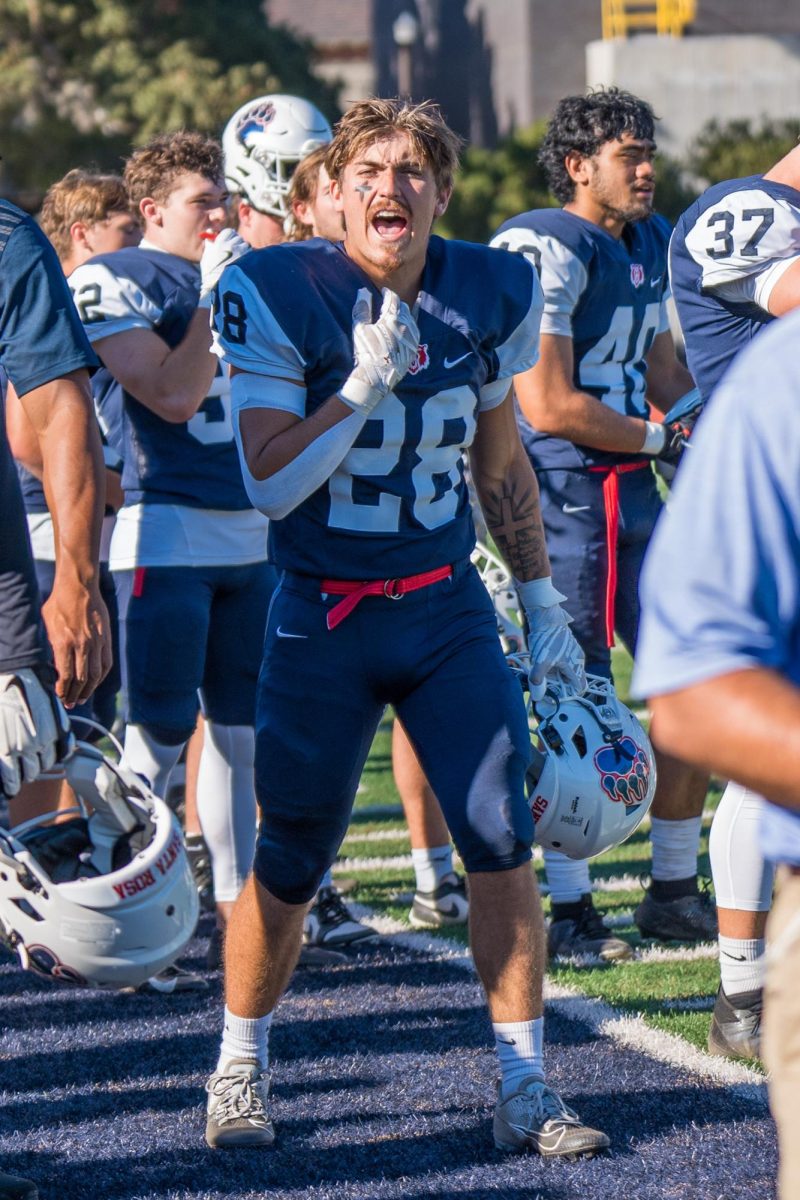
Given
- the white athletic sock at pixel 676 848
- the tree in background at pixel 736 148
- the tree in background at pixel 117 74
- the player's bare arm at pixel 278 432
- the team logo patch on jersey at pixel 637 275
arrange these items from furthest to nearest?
1. the tree in background at pixel 117 74
2. the tree in background at pixel 736 148
3. the team logo patch on jersey at pixel 637 275
4. the white athletic sock at pixel 676 848
5. the player's bare arm at pixel 278 432

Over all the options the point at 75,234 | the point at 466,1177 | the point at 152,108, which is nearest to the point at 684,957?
the point at 466,1177

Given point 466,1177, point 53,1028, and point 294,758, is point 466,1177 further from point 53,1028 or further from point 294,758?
point 53,1028

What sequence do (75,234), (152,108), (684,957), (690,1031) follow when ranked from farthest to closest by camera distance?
1. (152,108)
2. (75,234)
3. (684,957)
4. (690,1031)

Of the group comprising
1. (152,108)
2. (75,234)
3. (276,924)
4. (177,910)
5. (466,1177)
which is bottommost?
(152,108)

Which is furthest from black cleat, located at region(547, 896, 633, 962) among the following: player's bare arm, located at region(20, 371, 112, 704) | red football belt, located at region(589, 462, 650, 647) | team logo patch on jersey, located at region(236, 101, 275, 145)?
team logo patch on jersey, located at region(236, 101, 275, 145)

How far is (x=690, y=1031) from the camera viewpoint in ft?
12.0

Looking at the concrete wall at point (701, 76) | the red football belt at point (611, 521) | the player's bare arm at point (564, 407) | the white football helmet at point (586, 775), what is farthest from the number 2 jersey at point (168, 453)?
the concrete wall at point (701, 76)

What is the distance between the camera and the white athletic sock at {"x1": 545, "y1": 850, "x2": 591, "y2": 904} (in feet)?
14.3

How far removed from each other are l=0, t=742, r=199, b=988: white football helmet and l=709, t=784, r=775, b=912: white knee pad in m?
1.15

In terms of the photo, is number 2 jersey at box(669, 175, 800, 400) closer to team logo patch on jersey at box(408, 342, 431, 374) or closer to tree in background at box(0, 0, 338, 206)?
team logo patch on jersey at box(408, 342, 431, 374)

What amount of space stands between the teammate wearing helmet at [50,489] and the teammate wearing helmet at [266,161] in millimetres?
1588

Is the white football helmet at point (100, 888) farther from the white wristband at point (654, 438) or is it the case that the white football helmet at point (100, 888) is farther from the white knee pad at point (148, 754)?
the white wristband at point (654, 438)

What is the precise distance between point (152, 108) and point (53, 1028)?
91.7ft

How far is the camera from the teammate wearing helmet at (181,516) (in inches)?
164
